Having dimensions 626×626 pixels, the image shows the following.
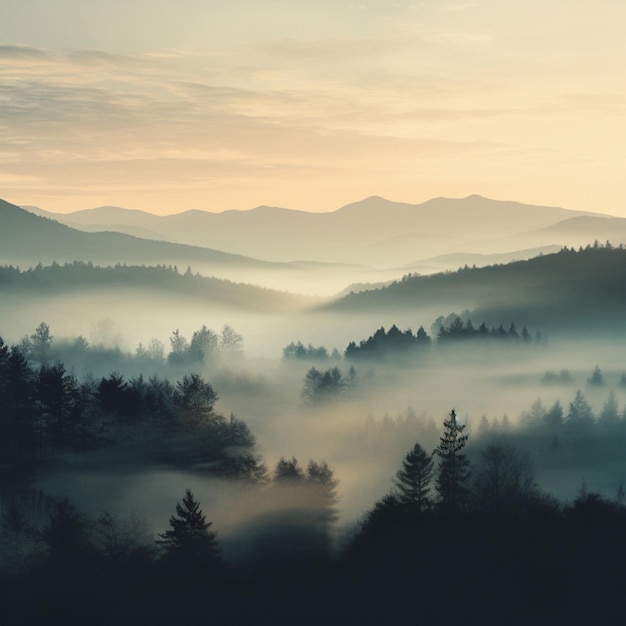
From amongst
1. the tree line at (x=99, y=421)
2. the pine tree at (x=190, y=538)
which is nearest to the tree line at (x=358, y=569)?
the pine tree at (x=190, y=538)

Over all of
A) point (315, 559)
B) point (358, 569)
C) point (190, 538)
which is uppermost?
point (190, 538)

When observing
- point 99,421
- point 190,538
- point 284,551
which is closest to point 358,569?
point 284,551

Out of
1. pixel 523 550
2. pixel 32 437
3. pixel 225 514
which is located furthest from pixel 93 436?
pixel 523 550

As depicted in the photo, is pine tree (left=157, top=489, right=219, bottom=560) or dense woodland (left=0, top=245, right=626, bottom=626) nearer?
dense woodland (left=0, top=245, right=626, bottom=626)

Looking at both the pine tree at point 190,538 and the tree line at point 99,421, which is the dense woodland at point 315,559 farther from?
the tree line at point 99,421

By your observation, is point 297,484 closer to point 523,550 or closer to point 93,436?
point 93,436

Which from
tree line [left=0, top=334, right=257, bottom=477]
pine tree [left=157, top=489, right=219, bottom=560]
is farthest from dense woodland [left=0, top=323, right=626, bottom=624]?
tree line [left=0, top=334, right=257, bottom=477]

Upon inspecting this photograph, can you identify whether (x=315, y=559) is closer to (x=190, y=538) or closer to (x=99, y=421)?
(x=190, y=538)

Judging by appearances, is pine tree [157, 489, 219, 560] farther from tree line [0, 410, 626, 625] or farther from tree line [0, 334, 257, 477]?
tree line [0, 334, 257, 477]

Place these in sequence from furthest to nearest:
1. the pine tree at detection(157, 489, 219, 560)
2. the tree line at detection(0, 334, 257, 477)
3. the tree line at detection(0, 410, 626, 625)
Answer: the tree line at detection(0, 334, 257, 477) → the pine tree at detection(157, 489, 219, 560) → the tree line at detection(0, 410, 626, 625)

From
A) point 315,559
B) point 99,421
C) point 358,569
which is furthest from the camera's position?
point 99,421

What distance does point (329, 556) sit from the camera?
299 feet

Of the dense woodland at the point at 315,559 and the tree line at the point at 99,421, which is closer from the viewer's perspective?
the dense woodland at the point at 315,559

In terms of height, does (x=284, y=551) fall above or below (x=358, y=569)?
below
